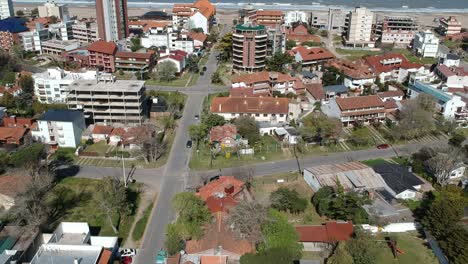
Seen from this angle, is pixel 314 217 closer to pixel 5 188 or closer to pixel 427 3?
pixel 5 188

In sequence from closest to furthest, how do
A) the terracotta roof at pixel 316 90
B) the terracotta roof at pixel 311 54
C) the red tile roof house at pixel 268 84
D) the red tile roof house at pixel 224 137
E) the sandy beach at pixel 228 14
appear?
the red tile roof house at pixel 224 137
the terracotta roof at pixel 316 90
the red tile roof house at pixel 268 84
the terracotta roof at pixel 311 54
the sandy beach at pixel 228 14

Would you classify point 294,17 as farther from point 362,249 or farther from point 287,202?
point 362,249

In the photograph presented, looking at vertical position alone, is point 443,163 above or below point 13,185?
above

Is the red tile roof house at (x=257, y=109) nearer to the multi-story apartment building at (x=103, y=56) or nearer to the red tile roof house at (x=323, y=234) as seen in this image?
the red tile roof house at (x=323, y=234)

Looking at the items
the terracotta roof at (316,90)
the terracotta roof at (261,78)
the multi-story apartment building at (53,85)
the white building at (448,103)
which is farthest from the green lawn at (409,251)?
the multi-story apartment building at (53,85)

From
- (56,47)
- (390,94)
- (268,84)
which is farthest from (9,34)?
(390,94)
